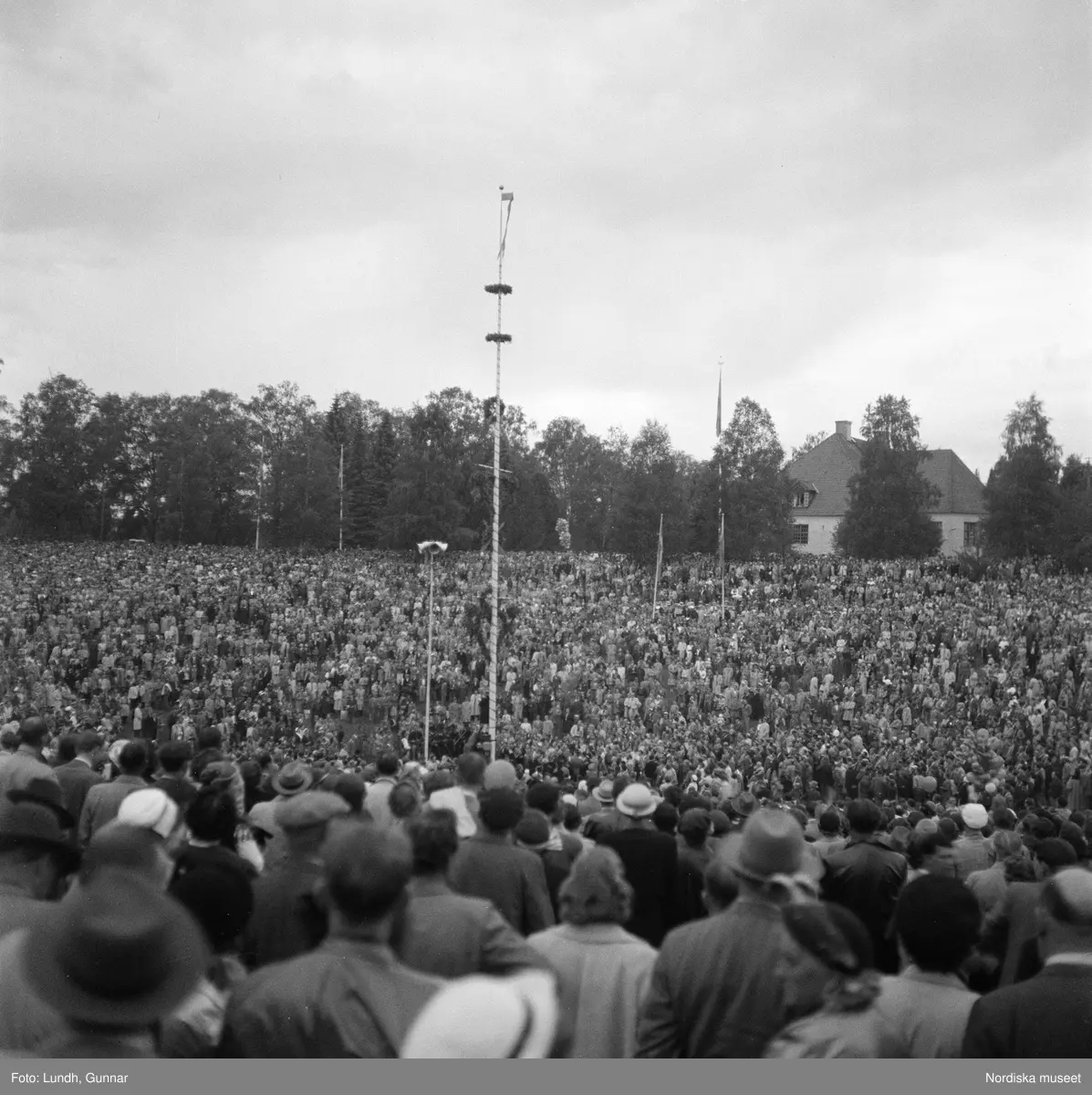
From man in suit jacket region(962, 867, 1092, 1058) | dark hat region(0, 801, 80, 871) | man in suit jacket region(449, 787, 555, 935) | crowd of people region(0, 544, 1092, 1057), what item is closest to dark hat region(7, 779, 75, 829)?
crowd of people region(0, 544, 1092, 1057)

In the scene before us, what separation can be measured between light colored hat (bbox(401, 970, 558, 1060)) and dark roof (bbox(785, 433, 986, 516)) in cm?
6437

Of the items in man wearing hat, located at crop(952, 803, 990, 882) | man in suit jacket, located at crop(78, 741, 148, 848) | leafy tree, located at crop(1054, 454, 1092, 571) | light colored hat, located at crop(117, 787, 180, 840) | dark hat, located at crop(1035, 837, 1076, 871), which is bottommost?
man wearing hat, located at crop(952, 803, 990, 882)

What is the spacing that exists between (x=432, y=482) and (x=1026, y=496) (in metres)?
26.1

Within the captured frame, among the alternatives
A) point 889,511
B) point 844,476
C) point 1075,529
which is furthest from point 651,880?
point 844,476

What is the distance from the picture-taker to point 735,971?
3686 millimetres

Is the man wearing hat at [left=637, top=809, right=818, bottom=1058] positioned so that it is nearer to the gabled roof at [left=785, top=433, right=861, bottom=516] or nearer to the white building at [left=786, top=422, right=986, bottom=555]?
the white building at [left=786, top=422, right=986, bottom=555]

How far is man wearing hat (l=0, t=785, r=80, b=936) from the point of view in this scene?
4.02m

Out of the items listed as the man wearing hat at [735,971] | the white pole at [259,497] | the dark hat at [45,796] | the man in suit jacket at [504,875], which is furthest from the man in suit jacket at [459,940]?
the white pole at [259,497]

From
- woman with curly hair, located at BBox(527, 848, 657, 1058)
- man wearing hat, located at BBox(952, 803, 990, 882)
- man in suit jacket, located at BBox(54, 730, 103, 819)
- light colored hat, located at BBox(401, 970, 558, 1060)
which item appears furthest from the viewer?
man wearing hat, located at BBox(952, 803, 990, 882)

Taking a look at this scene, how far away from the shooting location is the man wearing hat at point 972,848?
711 centimetres

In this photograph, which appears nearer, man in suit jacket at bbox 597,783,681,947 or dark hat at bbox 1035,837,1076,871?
man in suit jacket at bbox 597,783,681,947

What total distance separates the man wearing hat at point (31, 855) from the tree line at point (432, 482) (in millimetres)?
39010

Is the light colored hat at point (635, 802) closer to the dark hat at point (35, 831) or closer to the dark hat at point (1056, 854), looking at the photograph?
the dark hat at point (1056, 854)

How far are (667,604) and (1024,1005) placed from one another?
33.0 m
